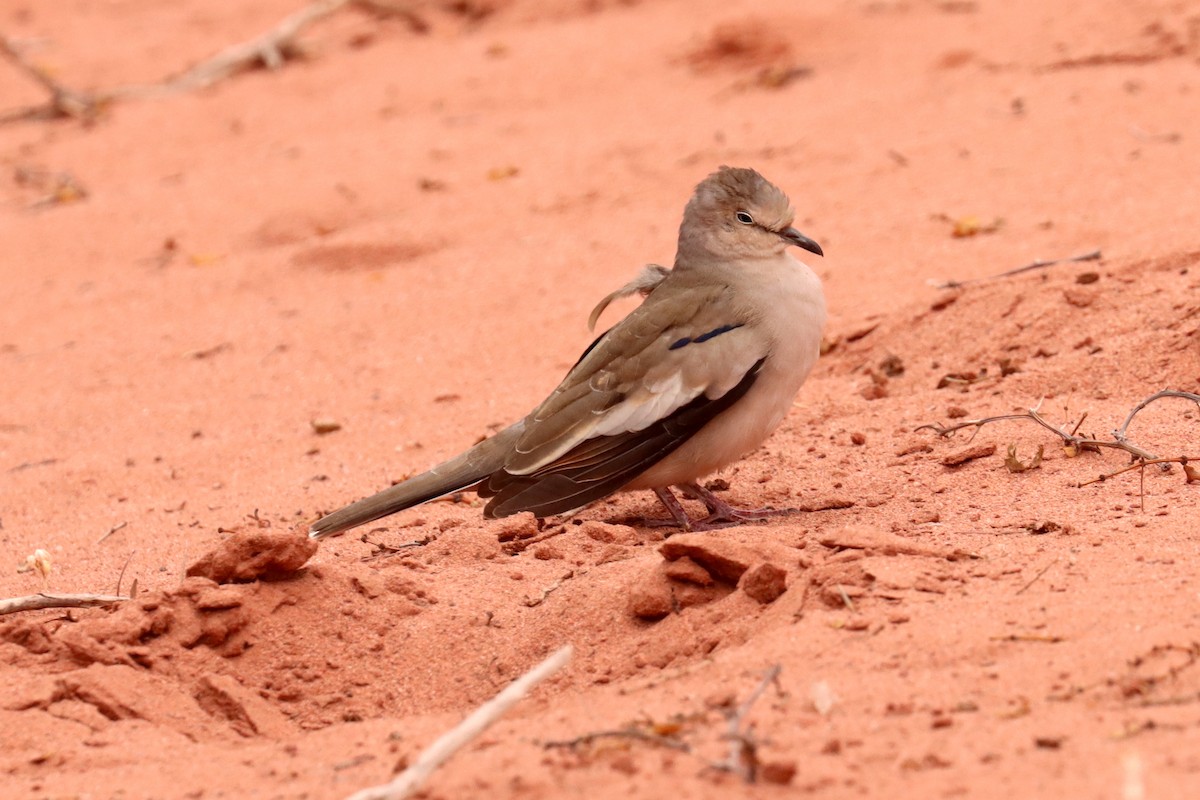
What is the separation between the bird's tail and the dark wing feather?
172 millimetres

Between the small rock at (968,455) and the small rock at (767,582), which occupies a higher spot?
the small rock at (767,582)

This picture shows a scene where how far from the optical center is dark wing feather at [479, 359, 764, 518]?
5.19 m

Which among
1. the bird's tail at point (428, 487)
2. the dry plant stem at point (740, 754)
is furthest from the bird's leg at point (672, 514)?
the dry plant stem at point (740, 754)

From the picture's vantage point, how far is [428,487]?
5449 millimetres

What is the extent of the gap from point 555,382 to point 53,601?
281cm

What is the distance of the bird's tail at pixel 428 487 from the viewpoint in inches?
210

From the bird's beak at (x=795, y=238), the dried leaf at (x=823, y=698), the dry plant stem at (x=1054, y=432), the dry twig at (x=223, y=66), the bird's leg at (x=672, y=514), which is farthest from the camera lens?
the dry twig at (x=223, y=66)

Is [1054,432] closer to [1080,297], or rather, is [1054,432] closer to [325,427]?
[1080,297]

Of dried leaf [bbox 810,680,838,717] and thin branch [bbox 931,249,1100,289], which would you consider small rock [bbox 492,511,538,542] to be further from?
thin branch [bbox 931,249,1100,289]

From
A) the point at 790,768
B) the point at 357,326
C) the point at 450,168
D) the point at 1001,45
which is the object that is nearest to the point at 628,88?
the point at 450,168

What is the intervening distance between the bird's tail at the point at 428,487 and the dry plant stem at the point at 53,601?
792 millimetres

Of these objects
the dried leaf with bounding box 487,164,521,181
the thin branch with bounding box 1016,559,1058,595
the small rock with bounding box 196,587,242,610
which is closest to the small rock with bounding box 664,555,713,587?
the thin branch with bounding box 1016,559,1058,595

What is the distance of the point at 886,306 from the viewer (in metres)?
6.99

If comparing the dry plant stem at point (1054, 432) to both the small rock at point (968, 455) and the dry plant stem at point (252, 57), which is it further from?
the dry plant stem at point (252, 57)
